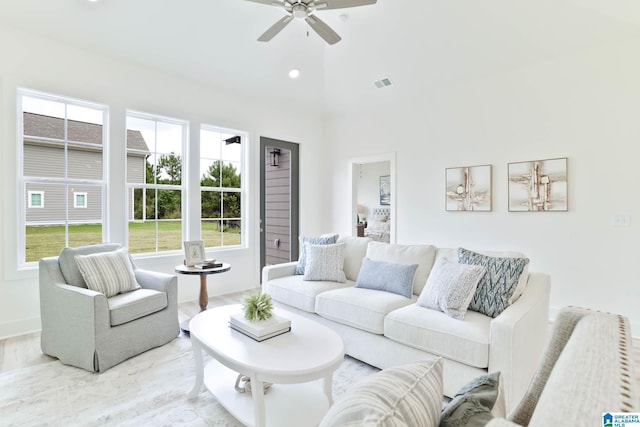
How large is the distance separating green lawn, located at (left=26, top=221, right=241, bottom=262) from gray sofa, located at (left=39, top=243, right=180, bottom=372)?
85cm

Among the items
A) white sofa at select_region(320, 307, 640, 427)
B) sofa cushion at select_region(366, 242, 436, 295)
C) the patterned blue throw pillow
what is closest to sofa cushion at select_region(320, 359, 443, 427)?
white sofa at select_region(320, 307, 640, 427)

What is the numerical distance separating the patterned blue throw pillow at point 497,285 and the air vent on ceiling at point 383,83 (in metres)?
3.29

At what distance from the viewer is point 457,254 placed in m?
2.83

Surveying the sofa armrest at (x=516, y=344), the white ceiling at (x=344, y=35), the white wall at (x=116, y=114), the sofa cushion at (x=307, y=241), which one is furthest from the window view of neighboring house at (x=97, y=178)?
the sofa armrest at (x=516, y=344)

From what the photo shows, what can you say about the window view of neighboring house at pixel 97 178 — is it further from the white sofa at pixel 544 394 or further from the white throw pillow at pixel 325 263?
the white sofa at pixel 544 394

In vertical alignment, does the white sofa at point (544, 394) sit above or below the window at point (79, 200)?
below

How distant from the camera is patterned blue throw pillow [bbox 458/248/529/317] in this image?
2.32m

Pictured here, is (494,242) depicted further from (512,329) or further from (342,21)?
(342,21)

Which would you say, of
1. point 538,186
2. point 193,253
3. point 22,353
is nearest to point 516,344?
point 538,186

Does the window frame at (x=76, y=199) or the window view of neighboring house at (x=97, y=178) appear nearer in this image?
the window view of neighboring house at (x=97, y=178)

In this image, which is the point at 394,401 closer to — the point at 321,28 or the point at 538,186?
the point at 321,28

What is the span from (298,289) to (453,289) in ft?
4.83

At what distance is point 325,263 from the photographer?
3506mm

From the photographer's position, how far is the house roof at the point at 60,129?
347cm
